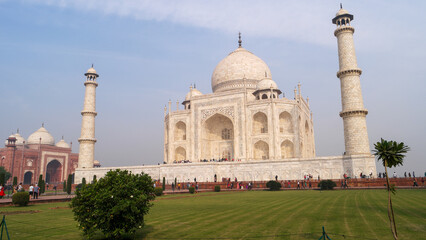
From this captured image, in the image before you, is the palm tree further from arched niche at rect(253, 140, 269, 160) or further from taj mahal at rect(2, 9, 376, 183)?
arched niche at rect(253, 140, 269, 160)

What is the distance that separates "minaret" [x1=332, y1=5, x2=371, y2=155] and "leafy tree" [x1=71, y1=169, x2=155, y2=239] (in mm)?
22122

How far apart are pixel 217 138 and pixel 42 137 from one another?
1235 inches

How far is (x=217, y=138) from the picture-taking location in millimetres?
36750

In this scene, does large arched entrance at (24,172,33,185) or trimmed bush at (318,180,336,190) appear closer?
trimmed bush at (318,180,336,190)

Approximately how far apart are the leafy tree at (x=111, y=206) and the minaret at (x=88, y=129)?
3077cm

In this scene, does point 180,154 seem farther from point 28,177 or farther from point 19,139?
point 19,139

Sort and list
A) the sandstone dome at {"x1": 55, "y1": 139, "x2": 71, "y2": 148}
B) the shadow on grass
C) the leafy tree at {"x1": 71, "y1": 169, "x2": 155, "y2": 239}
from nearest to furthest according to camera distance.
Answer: the leafy tree at {"x1": 71, "y1": 169, "x2": 155, "y2": 239} < the shadow on grass < the sandstone dome at {"x1": 55, "y1": 139, "x2": 71, "y2": 148}

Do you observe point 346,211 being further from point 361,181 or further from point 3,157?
point 3,157

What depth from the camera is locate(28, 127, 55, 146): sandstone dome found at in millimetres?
49469

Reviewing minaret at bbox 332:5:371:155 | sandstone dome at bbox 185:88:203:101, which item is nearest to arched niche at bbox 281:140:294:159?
minaret at bbox 332:5:371:155

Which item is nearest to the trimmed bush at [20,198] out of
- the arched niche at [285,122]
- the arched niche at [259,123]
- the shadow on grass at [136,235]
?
the shadow on grass at [136,235]

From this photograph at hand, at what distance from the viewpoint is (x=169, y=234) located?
252 inches

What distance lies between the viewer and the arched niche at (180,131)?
123ft

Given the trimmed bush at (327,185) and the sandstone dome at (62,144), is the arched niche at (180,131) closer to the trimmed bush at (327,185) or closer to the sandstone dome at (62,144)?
the trimmed bush at (327,185)
